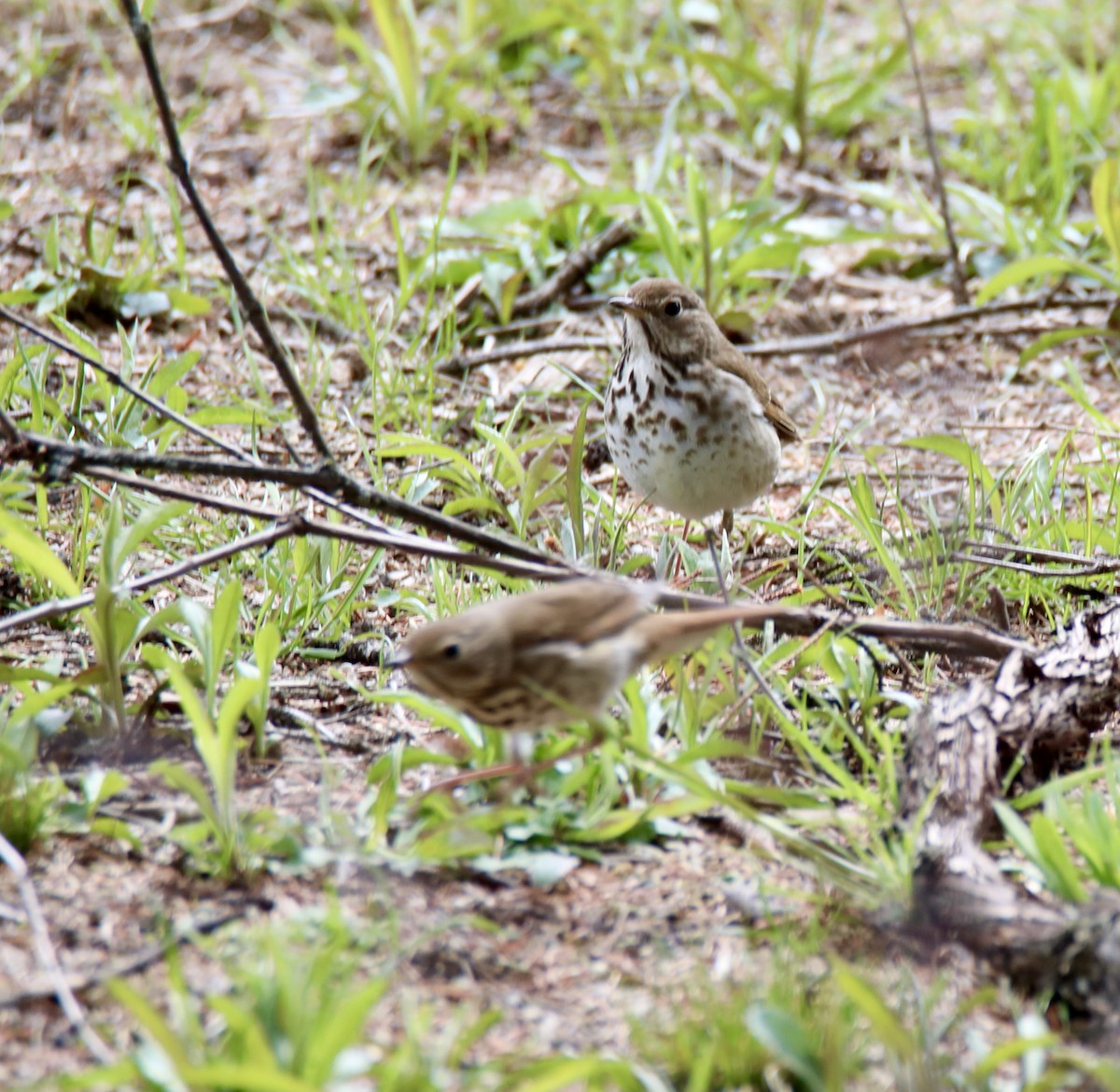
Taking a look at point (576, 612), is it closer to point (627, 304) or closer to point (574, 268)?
point (627, 304)

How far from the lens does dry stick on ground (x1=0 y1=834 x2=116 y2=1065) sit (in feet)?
7.09

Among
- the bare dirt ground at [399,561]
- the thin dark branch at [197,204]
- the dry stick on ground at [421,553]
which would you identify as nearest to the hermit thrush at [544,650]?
the dry stick on ground at [421,553]

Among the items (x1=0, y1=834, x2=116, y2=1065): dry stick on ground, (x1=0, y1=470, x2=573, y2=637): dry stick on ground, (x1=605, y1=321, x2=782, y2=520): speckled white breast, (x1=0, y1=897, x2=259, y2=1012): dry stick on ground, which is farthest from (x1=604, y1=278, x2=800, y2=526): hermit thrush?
(x1=0, y1=834, x2=116, y2=1065): dry stick on ground

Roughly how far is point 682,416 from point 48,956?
102 inches

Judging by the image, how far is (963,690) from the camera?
10.1ft

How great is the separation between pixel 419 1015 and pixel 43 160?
5325mm

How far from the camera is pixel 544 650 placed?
270 cm

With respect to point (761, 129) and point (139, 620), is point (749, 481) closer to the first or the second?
point (139, 620)

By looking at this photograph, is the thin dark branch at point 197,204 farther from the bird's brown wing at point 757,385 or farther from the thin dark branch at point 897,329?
the thin dark branch at point 897,329

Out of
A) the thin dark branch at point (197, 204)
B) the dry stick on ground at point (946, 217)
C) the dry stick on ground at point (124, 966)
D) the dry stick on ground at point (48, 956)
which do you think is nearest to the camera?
the dry stick on ground at point (48, 956)

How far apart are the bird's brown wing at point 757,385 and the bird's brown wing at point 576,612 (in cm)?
181

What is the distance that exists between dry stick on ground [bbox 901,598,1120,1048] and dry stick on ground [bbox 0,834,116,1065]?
1453mm

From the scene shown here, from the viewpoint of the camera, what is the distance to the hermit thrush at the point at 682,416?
167 inches

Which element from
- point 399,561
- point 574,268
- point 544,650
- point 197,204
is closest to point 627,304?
point 399,561
